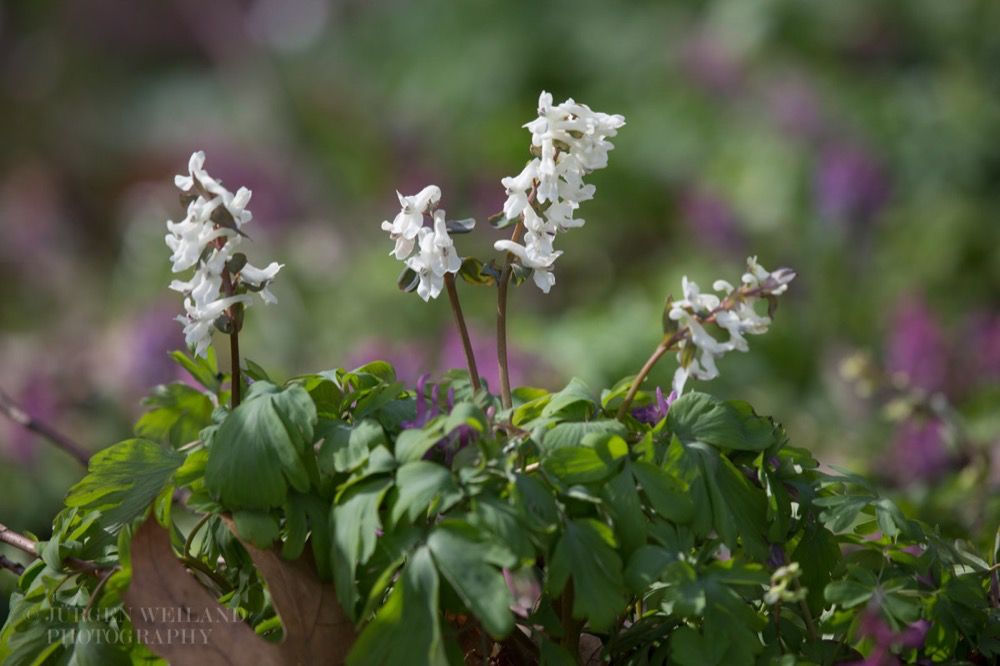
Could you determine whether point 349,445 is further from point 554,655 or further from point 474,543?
point 554,655

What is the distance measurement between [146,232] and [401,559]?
431cm

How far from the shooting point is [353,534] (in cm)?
94

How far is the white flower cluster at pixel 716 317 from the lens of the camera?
1.01 m

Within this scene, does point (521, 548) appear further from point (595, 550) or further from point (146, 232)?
point (146, 232)

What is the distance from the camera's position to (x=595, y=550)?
0.95m

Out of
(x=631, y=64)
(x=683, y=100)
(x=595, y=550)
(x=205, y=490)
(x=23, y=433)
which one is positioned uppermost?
(x=631, y=64)

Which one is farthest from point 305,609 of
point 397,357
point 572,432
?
point 397,357

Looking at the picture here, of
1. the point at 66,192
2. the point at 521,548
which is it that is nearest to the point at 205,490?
the point at 521,548

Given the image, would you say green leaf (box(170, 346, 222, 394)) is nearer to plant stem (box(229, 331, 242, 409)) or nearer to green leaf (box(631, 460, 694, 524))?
plant stem (box(229, 331, 242, 409))

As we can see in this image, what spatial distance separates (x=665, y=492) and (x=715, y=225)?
3067 mm

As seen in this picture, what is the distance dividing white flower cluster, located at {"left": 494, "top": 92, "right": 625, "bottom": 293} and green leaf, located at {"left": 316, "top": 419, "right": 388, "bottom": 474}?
9.3 inches

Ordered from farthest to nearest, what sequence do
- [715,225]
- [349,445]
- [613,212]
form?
[613,212] < [715,225] < [349,445]

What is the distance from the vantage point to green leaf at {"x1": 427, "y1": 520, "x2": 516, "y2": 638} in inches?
35.1

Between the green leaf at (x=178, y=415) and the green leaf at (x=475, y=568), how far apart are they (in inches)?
22.2
